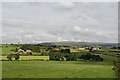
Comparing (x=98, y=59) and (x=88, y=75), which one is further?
(x=98, y=59)

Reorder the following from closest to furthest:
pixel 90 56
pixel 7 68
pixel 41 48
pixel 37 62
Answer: pixel 7 68
pixel 37 62
pixel 90 56
pixel 41 48

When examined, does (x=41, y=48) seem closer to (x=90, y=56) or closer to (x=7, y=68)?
(x=90, y=56)

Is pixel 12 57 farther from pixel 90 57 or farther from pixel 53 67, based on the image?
pixel 90 57

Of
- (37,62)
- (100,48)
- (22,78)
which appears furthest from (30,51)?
(22,78)

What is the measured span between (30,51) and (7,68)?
608 inches

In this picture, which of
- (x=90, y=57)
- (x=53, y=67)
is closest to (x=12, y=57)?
(x=53, y=67)

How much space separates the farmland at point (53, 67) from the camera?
35.4 metres

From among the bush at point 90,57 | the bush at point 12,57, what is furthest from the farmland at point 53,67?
the bush at point 90,57

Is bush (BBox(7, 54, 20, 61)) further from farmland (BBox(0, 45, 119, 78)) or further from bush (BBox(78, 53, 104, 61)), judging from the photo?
bush (BBox(78, 53, 104, 61))

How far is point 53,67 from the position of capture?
4162 centimetres

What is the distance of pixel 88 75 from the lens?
115ft

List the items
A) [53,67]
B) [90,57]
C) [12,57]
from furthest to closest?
[90,57]
[12,57]
[53,67]

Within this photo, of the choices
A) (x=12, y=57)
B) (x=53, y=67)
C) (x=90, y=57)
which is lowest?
(x=53, y=67)

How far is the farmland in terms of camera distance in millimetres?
35406
